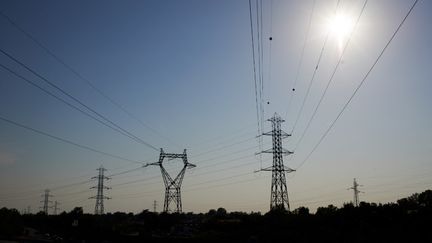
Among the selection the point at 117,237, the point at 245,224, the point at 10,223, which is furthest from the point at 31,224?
the point at 245,224

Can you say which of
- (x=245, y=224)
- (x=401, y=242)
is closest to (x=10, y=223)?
(x=245, y=224)

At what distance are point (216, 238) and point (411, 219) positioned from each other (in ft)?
88.2

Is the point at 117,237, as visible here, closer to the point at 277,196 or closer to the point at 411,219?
the point at 277,196

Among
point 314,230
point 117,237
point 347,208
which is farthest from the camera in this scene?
point 117,237

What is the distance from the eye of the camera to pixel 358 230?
48094 millimetres

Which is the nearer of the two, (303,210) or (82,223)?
(303,210)

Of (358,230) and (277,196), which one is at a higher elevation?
(277,196)

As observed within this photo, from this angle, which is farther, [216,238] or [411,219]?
[216,238]

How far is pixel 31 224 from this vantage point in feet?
528

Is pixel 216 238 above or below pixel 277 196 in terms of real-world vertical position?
below

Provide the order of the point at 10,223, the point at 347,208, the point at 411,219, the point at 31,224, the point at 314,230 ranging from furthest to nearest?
the point at 31,224, the point at 10,223, the point at 347,208, the point at 314,230, the point at 411,219

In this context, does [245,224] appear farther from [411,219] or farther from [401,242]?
[401,242]

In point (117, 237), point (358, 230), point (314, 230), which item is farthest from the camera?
point (117, 237)

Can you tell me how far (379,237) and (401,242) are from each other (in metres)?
3.64
